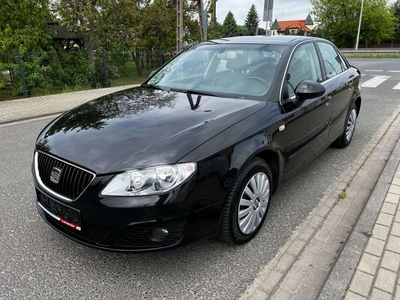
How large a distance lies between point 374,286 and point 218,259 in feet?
3.58

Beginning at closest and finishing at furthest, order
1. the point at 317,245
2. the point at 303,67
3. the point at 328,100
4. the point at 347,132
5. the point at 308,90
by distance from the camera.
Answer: the point at 317,245 → the point at 308,90 → the point at 303,67 → the point at 328,100 → the point at 347,132

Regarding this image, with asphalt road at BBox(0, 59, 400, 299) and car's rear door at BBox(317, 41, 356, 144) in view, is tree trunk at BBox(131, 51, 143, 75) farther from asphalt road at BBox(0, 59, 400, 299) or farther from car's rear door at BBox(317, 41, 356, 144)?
asphalt road at BBox(0, 59, 400, 299)

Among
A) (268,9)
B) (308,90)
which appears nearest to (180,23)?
(268,9)

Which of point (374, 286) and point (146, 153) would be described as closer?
point (146, 153)

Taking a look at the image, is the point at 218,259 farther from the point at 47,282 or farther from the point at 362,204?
the point at 362,204

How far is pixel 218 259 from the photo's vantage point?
2.48 meters

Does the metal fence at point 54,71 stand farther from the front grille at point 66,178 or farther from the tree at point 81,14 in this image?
the front grille at point 66,178

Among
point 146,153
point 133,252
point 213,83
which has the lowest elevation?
point 133,252

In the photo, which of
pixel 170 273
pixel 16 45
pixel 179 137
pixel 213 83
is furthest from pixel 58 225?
pixel 16 45

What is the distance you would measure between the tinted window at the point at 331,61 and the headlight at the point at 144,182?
9.37 ft

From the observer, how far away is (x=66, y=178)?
2133 millimetres

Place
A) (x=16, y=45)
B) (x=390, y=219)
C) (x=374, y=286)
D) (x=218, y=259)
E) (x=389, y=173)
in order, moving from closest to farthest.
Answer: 1. (x=374, y=286)
2. (x=218, y=259)
3. (x=390, y=219)
4. (x=389, y=173)
5. (x=16, y=45)

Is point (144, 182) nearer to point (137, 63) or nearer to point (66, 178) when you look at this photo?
point (66, 178)

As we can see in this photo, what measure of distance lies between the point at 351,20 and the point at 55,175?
66.1 meters
